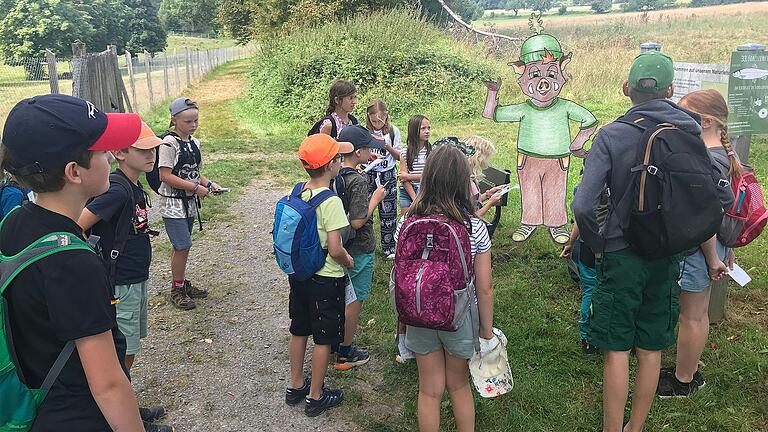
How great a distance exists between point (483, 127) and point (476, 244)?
34.2 ft

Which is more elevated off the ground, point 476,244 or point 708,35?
point 708,35

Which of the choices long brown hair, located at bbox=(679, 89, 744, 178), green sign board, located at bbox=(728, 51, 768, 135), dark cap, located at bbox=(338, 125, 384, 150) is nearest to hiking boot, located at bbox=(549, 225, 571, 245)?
green sign board, located at bbox=(728, 51, 768, 135)

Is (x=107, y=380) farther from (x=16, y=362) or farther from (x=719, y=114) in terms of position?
(x=719, y=114)

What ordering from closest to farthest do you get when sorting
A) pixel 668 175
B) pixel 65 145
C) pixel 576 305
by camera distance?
1. pixel 65 145
2. pixel 668 175
3. pixel 576 305

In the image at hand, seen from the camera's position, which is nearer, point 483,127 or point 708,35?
point 483,127

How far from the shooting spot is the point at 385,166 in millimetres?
5656

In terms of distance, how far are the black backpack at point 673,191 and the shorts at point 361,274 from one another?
1.90 meters

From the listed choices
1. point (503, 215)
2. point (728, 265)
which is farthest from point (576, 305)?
point (503, 215)

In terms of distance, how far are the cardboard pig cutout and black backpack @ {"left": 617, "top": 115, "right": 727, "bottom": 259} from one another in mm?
2449

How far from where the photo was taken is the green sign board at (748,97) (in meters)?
4.32

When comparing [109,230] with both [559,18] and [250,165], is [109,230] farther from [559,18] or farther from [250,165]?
[559,18]

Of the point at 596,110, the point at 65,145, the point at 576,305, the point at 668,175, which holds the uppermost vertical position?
the point at 65,145

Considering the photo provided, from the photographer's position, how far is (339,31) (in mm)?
16297

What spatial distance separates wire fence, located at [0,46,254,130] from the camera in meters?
10.9
